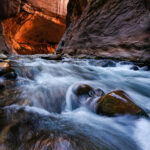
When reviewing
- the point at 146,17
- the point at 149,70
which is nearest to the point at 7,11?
the point at 146,17

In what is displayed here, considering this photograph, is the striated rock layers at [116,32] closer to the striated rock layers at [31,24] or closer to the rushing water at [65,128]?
the rushing water at [65,128]

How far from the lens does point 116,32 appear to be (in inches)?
146

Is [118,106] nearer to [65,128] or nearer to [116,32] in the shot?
[65,128]

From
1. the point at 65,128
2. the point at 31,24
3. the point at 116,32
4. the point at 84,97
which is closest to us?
the point at 65,128

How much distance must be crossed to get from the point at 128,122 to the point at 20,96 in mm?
1077

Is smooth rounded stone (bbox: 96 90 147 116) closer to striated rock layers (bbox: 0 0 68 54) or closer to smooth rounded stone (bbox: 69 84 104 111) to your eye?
smooth rounded stone (bbox: 69 84 104 111)

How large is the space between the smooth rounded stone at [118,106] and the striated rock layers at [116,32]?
225 centimetres

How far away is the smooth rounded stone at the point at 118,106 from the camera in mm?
818

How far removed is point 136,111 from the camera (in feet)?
2.66

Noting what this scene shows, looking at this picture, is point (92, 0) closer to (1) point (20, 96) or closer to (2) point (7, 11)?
(1) point (20, 96)

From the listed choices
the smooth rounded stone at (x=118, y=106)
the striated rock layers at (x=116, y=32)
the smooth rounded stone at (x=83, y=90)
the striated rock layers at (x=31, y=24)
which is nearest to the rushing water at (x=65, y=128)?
the smooth rounded stone at (x=118, y=106)

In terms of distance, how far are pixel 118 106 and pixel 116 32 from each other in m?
3.56

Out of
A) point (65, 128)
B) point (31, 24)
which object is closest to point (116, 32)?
point (65, 128)

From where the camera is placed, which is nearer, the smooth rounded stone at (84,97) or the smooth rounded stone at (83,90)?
the smooth rounded stone at (84,97)
